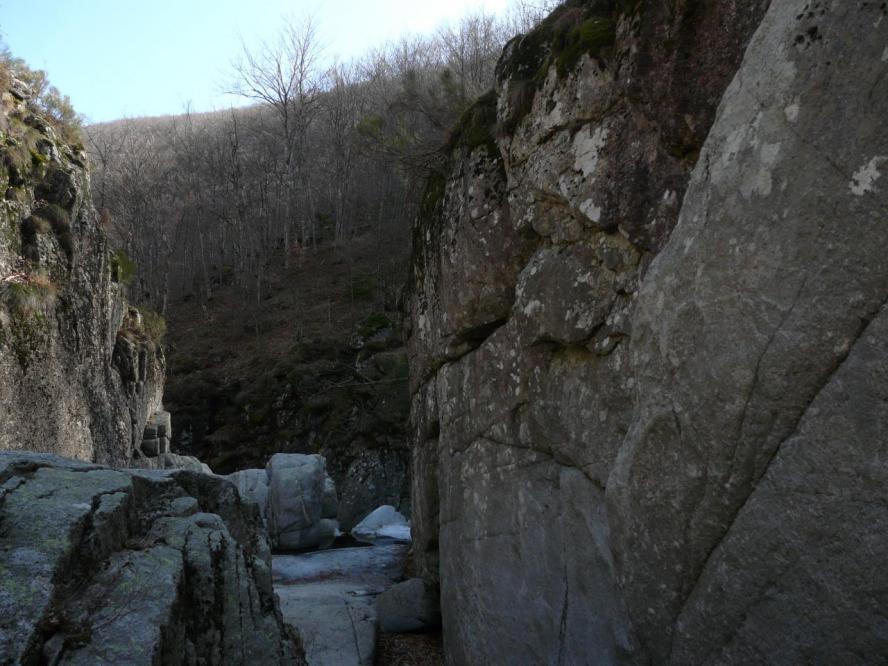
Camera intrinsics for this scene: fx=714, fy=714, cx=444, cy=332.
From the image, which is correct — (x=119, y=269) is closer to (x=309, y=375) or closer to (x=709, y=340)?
(x=309, y=375)

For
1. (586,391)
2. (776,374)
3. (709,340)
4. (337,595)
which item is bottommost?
(337,595)

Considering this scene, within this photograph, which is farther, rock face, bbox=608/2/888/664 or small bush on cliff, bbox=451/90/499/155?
small bush on cliff, bbox=451/90/499/155

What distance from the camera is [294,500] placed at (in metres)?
14.6

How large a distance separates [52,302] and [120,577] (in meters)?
8.28

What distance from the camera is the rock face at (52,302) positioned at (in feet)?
31.2

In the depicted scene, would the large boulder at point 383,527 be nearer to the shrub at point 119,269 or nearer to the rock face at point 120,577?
the shrub at point 119,269

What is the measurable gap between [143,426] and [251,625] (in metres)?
12.6

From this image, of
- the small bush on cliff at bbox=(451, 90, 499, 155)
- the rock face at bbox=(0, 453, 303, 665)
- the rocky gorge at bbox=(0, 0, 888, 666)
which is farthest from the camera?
the small bush on cliff at bbox=(451, 90, 499, 155)

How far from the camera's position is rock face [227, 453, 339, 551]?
47.2ft

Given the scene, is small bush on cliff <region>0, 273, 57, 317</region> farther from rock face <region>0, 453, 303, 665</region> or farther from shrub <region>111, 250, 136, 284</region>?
rock face <region>0, 453, 303, 665</region>

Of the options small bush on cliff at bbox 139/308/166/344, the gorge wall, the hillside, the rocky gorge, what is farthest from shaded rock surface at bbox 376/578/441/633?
small bush on cliff at bbox 139/308/166/344

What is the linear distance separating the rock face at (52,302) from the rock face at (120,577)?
217 inches

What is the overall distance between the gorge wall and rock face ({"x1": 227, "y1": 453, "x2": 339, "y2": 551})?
8.90 meters

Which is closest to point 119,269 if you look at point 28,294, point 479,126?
point 28,294
